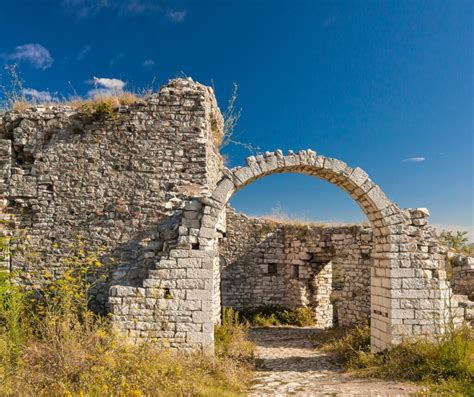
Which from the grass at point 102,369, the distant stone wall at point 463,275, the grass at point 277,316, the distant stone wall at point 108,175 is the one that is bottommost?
the grass at point 277,316

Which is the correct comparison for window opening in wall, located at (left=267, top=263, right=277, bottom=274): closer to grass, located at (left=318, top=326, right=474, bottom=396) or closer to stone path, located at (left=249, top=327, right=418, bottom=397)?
stone path, located at (left=249, top=327, right=418, bottom=397)

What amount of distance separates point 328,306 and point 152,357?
969 centimetres

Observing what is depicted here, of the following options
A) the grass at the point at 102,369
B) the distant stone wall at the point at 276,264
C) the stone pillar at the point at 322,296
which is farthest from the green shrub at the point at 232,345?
the stone pillar at the point at 322,296

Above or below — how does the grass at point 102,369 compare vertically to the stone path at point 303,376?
above

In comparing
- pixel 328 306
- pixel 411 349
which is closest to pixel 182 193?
pixel 411 349

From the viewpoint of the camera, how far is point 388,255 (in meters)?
6.87

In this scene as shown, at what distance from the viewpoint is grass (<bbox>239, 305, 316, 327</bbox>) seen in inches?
494

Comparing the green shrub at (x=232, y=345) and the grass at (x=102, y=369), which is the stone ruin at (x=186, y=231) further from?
the green shrub at (x=232, y=345)

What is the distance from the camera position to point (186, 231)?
6730 mm

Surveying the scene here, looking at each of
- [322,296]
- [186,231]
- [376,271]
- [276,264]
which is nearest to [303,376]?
[376,271]

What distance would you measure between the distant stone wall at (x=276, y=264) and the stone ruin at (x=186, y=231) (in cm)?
4

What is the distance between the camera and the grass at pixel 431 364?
5398 millimetres

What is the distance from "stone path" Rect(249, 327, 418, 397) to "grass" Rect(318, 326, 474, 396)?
11.4 inches

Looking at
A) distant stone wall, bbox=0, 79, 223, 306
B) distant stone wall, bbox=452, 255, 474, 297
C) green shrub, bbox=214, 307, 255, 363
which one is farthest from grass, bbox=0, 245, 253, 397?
distant stone wall, bbox=452, 255, 474, 297
